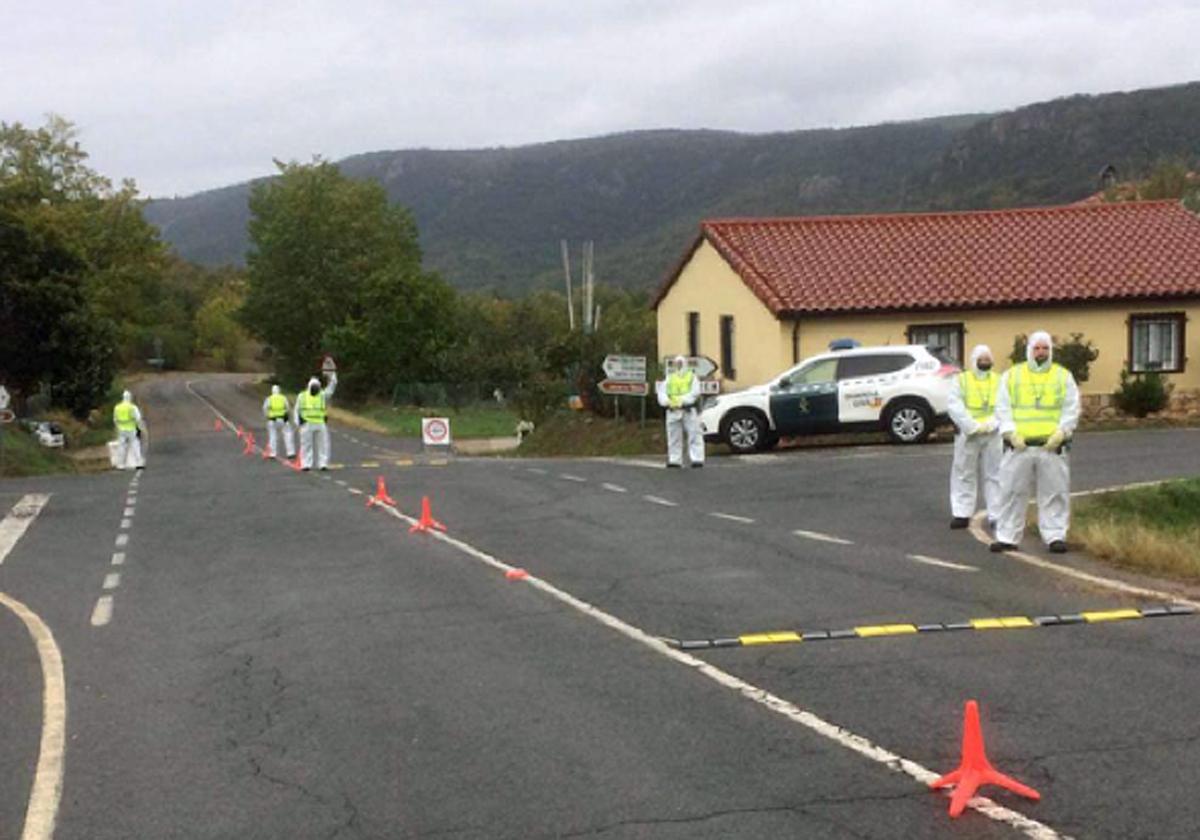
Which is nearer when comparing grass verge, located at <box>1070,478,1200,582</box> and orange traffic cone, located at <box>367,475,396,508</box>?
grass verge, located at <box>1070,478,1200,582</box>

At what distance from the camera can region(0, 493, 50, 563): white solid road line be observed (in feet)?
55.9

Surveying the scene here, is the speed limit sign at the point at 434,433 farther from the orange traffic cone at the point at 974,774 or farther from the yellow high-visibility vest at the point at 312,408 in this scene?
the orange traffic cone at the point at 974,774

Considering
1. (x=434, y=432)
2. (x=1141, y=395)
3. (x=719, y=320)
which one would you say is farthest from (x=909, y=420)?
(x=434, y=432)

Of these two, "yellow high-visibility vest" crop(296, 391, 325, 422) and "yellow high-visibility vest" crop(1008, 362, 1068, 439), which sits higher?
"yellow high-visibility vest" crop(1008, 362, 1068, 439)

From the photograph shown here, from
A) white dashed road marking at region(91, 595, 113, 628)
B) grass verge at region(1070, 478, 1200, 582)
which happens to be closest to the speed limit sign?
grass verge at region(1070, 478, 1200, 582)

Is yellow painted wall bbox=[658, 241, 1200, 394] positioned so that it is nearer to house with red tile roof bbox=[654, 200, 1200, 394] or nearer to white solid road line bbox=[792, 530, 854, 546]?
house with red tile roof bbox=[654, 200, 1200, 394]

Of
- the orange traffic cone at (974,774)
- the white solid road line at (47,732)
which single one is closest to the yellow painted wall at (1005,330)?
the white solid road line at (47,732)

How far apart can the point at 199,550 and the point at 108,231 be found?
6831 centimetres

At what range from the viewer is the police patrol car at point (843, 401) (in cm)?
2592

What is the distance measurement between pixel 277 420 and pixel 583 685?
1015 inches

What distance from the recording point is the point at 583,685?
329 inches

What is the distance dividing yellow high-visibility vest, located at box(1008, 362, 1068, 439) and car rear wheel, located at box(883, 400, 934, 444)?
12.8 m

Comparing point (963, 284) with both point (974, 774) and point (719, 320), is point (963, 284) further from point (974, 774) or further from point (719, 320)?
point (974, 774)

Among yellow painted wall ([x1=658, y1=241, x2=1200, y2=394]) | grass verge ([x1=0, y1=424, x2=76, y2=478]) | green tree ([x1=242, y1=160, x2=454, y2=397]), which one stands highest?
Result: green tree ([x1=242, y1=160, x2=454, y2=397])
